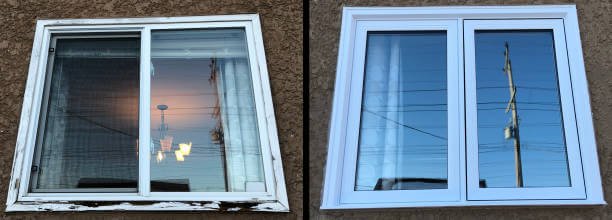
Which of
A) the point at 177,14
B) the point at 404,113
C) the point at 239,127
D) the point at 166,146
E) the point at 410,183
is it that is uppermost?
the point at 177,14

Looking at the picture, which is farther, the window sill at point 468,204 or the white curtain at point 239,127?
the white curtain at point 239,127

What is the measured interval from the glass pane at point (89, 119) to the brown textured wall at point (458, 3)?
3.54 ft

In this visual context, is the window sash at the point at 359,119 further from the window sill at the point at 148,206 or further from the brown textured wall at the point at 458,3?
the window sill at the point at 148,206

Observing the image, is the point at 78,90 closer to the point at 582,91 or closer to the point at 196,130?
the point at 196,130

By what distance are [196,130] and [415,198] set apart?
136cm

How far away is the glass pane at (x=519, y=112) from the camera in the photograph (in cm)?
418

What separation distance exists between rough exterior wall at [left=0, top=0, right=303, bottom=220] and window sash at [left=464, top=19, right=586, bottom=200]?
976 mm

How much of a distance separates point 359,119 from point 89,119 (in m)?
1.63

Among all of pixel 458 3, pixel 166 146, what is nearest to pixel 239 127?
pixel 166 146

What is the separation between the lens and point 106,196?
4.21m

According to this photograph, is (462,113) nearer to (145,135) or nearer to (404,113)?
(404,113)

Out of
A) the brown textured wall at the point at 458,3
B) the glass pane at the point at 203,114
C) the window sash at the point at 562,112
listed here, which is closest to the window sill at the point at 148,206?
the glass pane at the point at 203,114

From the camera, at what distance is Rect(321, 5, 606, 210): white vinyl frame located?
409 cm

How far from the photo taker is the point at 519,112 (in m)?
4.28
